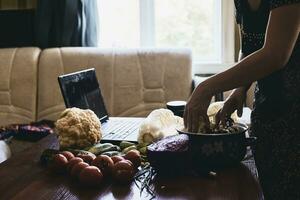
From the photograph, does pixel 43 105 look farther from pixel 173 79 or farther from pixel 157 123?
pixel 157 123

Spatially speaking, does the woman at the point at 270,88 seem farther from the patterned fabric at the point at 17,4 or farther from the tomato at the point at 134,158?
the patterned fabric at the point at 17,4

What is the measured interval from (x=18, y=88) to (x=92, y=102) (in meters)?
1.43

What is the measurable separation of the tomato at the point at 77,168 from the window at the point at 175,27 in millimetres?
2297

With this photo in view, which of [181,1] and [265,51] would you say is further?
[181,1]

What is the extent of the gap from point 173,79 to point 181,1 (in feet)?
2.46

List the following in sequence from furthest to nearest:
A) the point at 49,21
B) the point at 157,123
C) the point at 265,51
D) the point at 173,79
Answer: the point at 49,21
the point at 173,79
the point at 157,123
the point at 265,51

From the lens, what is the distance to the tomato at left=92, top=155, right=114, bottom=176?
3.87 feet

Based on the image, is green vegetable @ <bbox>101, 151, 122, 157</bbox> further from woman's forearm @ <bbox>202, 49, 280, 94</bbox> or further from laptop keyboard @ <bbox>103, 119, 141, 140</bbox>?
woman's forearm @ <bbox>202, 49, 280, 94</bbox>

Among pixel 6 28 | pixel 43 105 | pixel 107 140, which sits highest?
pixel 6 28

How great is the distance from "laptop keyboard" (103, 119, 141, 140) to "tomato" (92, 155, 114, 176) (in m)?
0.36

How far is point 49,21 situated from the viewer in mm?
3311

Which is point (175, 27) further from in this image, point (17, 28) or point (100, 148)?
point (100, 148)

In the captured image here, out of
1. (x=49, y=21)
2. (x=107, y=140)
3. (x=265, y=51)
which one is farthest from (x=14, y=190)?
(x=49, y=21)

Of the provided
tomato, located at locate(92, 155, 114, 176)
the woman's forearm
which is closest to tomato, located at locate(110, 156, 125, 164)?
tomato, located at locate(92, 155, 114, 176)
